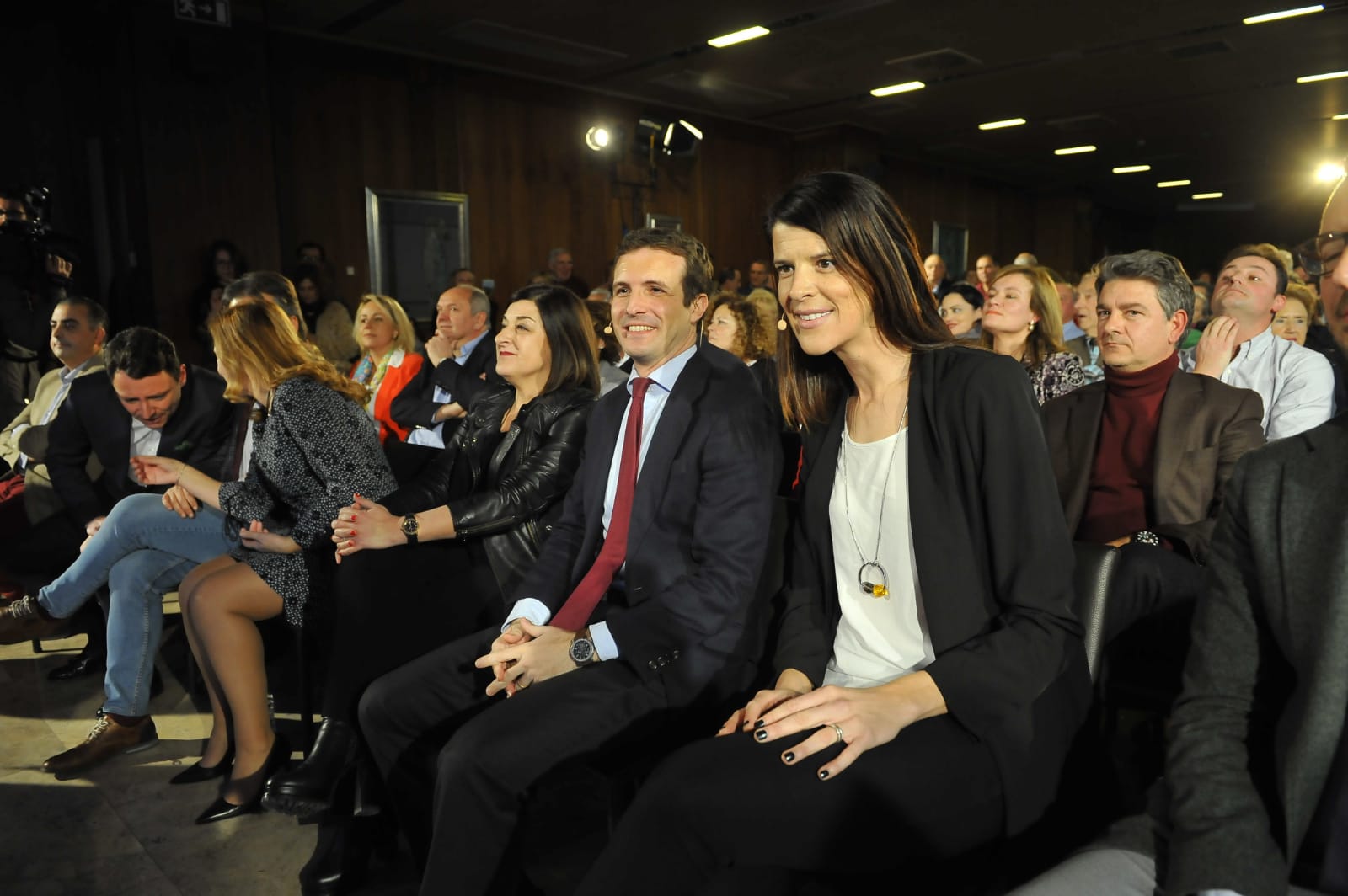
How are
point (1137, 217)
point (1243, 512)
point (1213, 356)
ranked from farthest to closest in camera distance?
point (1137, 217) → point (1213, 356) → point (1243, 512)

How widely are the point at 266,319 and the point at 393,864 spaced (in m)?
1.49

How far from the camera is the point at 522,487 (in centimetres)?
221

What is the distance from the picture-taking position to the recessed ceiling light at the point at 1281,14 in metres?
6.81

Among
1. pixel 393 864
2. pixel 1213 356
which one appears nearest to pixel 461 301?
pixel 393 864

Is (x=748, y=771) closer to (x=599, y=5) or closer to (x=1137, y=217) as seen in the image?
(x=599, y=5)

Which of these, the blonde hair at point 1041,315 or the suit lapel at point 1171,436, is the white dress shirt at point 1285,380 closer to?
the blonde hair at point 1041,315

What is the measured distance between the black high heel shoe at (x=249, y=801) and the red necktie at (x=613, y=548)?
→ 1093mm

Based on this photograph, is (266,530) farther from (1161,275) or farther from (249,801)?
(1161,275)

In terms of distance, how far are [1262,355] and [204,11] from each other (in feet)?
21.9

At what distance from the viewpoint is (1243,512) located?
965 millimetres

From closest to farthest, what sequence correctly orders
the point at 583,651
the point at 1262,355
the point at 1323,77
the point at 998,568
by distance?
1. the point at 998,568
2. the point at 583,651
3. the point at 1262,355
4. the point at 1323,77

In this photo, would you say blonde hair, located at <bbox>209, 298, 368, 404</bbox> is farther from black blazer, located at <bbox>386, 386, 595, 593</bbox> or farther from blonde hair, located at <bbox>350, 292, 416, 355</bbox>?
blonde hair, located at <bbox>350, 292, 416, 355</bbox>

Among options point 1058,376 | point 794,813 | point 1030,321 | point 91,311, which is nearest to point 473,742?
point 794,813

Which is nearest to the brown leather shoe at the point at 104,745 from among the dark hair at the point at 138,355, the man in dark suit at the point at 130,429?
the man in dark suit at the point at 130,429
